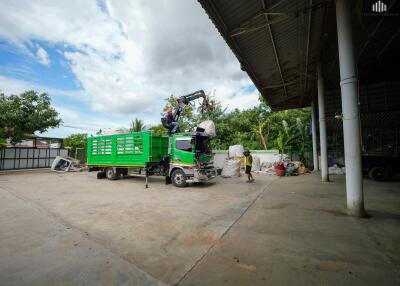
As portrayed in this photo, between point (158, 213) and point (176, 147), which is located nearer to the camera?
point (158, 213)

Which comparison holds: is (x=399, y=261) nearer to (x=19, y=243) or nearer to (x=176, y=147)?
(x=19, y=243)

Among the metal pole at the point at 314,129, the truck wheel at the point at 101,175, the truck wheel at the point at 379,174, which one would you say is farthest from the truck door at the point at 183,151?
the metal pole at the point at 314,129

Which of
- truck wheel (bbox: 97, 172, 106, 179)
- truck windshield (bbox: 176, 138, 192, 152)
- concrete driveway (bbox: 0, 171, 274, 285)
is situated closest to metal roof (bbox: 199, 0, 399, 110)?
truck windshield (bbox: 176, 138, 192, 152)

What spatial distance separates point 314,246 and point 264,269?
3.74ft

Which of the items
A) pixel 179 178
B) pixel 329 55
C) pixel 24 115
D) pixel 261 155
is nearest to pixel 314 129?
pixel 261 155

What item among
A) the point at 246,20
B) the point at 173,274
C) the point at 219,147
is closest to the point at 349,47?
the point at 246,20

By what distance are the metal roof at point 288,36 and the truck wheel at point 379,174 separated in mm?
5393

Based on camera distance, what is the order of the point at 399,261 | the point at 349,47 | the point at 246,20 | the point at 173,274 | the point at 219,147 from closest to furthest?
1. the point at 173,274
2. the point at 399,261
3. the point at 349,47
4. the point at 246,20
5. the point at 219,147

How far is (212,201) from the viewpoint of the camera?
6.39 metres

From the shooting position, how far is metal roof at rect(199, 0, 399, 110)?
211 inches

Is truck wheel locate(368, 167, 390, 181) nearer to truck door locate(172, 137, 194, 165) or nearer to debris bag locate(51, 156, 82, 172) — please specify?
truck door locate(172, 137, 194, 165)

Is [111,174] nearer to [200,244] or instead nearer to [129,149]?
[129,149]

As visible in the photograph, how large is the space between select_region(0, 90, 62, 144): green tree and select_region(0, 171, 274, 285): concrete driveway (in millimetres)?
13363

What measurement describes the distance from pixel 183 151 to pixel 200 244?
19.8 ft
